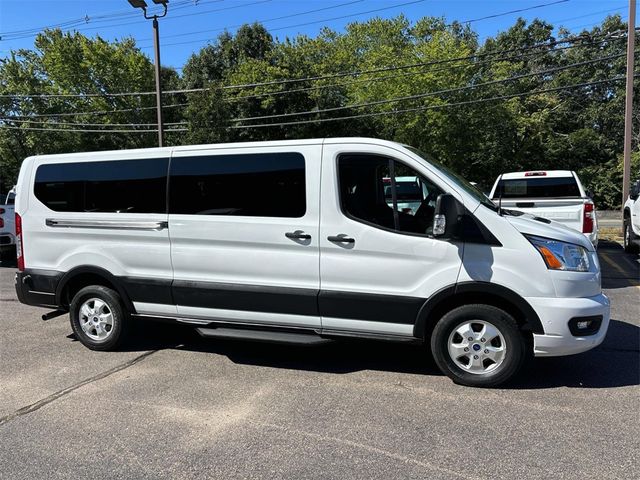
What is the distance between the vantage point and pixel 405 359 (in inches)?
193

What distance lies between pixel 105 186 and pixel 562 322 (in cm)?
435

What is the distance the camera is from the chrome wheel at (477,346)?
4.09 meters

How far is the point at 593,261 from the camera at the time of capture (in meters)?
4.13

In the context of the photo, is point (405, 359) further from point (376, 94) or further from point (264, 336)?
point (376, 94)

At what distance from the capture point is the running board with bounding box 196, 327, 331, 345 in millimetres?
4477

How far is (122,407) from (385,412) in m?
2.00

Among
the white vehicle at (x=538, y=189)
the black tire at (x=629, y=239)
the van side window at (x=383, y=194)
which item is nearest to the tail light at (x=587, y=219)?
the white vehicle at (x=538, y=189)

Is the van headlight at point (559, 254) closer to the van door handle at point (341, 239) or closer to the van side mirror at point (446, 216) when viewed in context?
the van side mirror at point (446, 216)

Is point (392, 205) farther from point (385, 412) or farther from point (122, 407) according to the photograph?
point (122, 407)

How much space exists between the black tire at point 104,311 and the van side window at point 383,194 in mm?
2598

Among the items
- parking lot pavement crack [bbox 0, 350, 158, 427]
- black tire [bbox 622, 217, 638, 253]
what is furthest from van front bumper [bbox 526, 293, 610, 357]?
black tire [bbox 622, 217, 638, 253]

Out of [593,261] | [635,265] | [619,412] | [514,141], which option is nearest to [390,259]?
[593,261]

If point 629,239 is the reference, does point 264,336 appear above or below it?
below

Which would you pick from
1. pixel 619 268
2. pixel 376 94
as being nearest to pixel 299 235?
pixel 619 268
